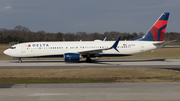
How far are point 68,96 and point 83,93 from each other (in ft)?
3.42

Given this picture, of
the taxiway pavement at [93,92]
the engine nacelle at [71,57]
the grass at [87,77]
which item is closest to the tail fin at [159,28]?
the engine nacelle at [71,57]

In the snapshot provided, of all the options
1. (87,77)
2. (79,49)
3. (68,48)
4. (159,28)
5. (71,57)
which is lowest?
(87,77)

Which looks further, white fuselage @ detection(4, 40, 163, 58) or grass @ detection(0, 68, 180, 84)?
white fuselage @ detection(4, 40, 163, 58)

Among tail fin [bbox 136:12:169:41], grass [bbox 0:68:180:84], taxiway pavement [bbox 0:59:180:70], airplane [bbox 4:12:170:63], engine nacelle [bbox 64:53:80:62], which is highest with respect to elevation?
tail fin [bbox 136:12:169:41]

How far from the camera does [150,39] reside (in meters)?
31.4

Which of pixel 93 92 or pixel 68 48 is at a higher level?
A: pixel 68 48

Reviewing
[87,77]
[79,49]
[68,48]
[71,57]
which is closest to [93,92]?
[87,77]

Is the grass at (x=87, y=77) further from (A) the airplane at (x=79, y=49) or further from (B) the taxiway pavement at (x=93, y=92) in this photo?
(A) the airplane at (x=79, y=49)

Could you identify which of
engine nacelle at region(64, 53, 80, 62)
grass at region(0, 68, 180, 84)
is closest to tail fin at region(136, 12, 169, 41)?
engine nacelle at region(64, 53, 80, 62)

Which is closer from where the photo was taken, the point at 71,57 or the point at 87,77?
the point at 87,77

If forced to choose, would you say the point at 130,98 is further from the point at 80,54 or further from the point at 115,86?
the point at 80,54

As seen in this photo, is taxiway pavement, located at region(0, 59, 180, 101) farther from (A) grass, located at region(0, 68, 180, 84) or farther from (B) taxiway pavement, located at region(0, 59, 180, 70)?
(B) taxiway pavement, located at region(0, 59, 180, 70)

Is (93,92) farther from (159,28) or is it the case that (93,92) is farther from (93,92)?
(159,28)

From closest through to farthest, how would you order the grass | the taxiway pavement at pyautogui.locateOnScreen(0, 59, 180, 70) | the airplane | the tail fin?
the grass, the taxiway pavement at pyautogui.locateOnScreen(0, 59, 180, 70), the airplane, the tail fin
